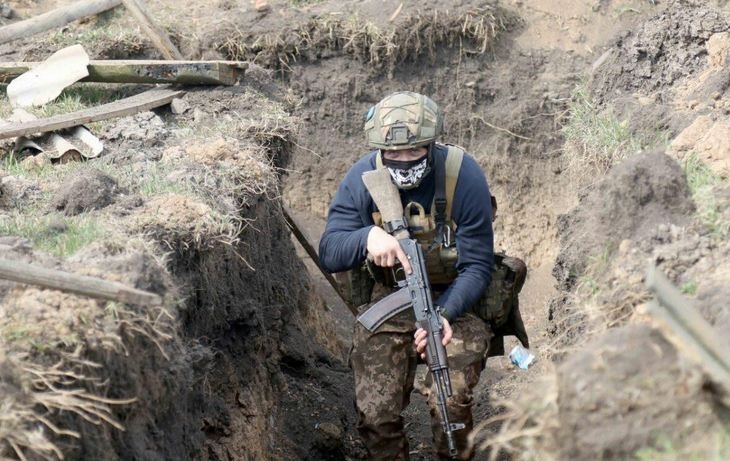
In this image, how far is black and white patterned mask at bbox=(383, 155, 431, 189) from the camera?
6590mm

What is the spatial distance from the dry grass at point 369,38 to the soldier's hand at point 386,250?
5.02m

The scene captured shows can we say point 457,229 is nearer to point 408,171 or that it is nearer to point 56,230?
point 408,171

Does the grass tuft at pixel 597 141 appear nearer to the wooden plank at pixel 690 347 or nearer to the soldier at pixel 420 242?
the soldier at pixel 420 242

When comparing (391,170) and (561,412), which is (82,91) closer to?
(391,170)

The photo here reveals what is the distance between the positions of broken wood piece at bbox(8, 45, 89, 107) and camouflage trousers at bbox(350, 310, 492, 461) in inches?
143

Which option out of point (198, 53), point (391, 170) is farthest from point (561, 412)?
point (198, 53)

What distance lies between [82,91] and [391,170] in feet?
12.2

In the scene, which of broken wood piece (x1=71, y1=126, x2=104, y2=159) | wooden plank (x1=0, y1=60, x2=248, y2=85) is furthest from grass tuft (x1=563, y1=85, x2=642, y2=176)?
broken wood piece (x1=71, y1=126, x2=104, y2=159)

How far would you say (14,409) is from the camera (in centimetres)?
436

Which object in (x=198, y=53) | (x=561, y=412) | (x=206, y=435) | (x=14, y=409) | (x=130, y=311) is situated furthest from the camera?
(x=198, y=53)

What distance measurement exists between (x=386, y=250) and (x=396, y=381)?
853 mm

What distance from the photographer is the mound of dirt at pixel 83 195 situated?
6.50 m

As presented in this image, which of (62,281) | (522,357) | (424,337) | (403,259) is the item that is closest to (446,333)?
(424,337)

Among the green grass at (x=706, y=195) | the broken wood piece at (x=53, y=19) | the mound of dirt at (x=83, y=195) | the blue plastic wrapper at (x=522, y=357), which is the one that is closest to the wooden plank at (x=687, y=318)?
the green grass at (x=706, y=195)
